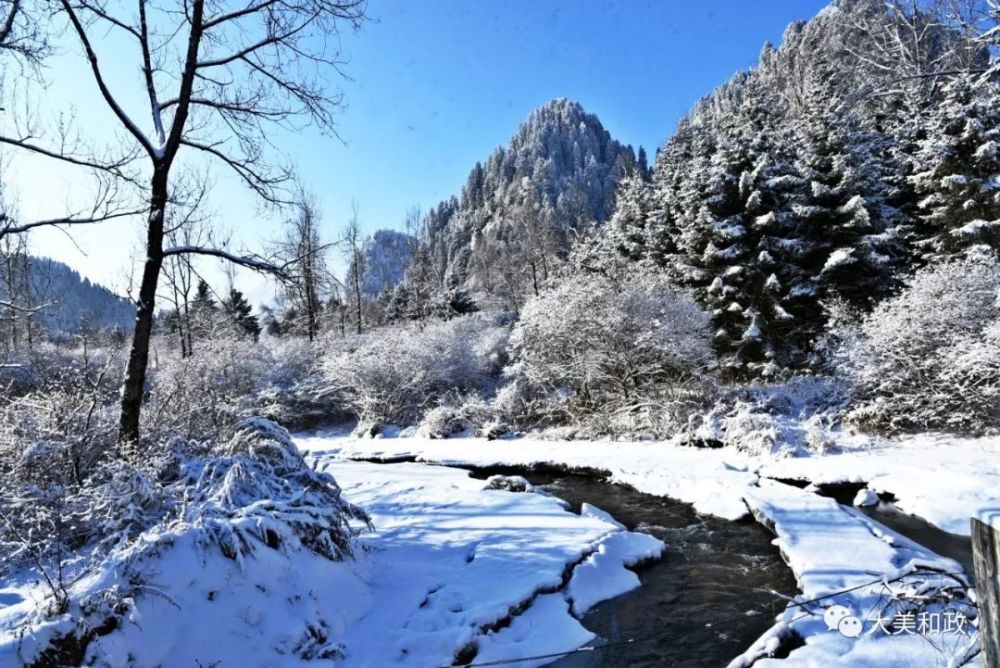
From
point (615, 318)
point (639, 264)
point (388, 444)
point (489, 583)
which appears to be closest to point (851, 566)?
point (489, 583)

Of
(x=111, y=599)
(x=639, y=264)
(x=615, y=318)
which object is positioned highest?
(x=639, y=264)

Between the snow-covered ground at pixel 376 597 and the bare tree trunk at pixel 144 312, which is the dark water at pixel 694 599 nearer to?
the snow-covered ground at pixel 376 597

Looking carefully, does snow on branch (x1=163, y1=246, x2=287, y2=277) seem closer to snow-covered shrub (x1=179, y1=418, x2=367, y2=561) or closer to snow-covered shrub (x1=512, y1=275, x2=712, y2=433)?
snow-covered shrub (x1=179, y1=418, x2=367, y2=561)

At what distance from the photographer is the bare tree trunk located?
5.79 metres

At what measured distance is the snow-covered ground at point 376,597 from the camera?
3775 millimetres

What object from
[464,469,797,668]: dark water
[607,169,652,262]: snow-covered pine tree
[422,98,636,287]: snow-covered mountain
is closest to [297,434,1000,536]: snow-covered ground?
[464,469,797,668]: dark water

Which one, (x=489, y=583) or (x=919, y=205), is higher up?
(x=919, y=205)

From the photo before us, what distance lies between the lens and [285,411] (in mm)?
19969

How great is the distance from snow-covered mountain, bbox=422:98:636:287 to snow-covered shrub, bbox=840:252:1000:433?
49.5 metres

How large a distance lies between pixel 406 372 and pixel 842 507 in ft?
47.9

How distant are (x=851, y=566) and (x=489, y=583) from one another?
12.6 ft

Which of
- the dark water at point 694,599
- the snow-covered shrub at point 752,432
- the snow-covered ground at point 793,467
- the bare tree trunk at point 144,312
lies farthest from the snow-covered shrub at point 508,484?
the bare tree trunk at point 144,312

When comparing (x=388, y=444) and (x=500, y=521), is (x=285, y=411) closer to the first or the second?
(x=388, y=444)

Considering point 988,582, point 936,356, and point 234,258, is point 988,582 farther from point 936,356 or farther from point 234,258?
point 936,356
